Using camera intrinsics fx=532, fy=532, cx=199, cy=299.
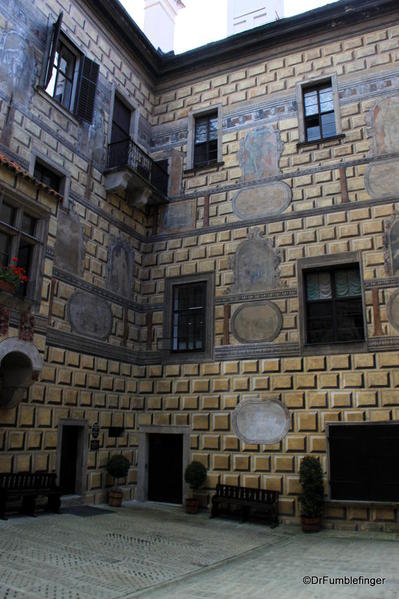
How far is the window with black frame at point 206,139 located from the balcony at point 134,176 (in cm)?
109

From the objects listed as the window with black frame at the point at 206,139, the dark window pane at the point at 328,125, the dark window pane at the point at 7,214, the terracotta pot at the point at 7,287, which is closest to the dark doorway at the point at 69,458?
the terracotta pot at the point at 7,287

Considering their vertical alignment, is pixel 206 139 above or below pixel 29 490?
above

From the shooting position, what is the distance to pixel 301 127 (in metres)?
13.3

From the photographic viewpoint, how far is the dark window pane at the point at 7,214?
9.13m

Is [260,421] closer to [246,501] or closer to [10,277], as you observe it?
[246,501]

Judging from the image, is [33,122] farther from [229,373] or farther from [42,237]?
[229,373]

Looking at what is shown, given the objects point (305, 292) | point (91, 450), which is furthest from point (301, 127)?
point (91, 450)

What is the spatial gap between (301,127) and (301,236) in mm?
2986

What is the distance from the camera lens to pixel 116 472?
37.8 ft

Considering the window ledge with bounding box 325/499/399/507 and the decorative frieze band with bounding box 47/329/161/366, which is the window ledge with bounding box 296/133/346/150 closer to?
the decorative frieze band with bounding box 47/329/161/366

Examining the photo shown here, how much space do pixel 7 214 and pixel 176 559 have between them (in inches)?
244

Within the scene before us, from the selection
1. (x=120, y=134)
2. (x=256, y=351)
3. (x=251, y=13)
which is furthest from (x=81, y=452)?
(x=251, y=13)

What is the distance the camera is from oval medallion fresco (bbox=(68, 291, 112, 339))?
1160cm

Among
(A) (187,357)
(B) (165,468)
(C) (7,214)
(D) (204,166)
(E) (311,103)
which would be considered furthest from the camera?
(D) (204,166)
